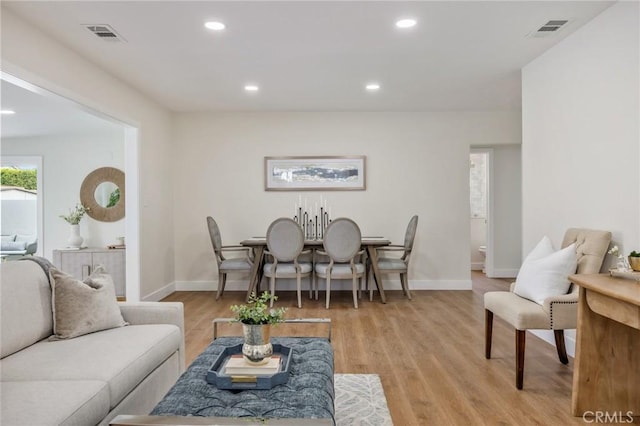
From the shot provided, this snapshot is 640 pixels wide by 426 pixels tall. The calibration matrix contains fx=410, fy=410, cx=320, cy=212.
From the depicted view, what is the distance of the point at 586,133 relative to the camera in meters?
3.07

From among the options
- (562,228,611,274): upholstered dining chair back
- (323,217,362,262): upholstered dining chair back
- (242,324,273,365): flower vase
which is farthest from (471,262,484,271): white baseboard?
(242,324,273,365): flower vase

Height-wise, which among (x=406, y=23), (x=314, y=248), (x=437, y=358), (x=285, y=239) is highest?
(x=406, y=23)

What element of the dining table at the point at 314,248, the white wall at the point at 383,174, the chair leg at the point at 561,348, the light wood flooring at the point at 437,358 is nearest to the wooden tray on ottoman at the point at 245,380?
the light wood flooring at the point at 437,358

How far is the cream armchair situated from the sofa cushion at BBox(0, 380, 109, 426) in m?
2.34

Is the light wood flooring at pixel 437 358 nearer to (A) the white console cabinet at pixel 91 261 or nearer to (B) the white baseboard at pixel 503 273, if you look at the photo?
(A) the white console cabinet at pixel 91 261

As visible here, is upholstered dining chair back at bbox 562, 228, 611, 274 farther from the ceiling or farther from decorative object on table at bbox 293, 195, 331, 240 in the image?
decorative object on table at bbox 293, 195, 331, 240

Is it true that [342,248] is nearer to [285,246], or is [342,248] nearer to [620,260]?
[285,246]

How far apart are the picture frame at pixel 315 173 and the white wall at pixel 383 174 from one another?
0.29 feet

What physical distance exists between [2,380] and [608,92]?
381 centimetres

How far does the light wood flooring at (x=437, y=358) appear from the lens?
2.33 m

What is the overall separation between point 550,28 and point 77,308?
147 inches

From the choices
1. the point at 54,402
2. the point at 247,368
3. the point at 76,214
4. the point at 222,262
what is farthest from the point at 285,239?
the point at 76,214

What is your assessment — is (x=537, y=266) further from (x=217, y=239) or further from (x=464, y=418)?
(x=217, y=239)

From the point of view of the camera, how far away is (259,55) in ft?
12.0
